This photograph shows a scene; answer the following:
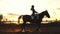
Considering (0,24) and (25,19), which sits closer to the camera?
(25,19)

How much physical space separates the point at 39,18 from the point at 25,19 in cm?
97

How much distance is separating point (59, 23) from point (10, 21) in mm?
9030

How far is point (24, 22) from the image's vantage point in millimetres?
24297

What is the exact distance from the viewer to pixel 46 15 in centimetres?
2367

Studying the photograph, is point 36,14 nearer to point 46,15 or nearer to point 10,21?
point 46,15

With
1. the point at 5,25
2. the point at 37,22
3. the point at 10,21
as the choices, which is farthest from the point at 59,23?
the point at 37,22

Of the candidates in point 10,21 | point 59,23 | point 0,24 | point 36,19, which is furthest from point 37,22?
point 59,23

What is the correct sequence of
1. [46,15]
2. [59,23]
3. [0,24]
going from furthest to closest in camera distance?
[59,23] < [0,24] < [46,15]

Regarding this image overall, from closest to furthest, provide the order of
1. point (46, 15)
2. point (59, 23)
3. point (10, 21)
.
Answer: point (46, 15) → point (10, 21) → point (59, 23)

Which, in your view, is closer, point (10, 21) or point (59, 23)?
point (10, 21)

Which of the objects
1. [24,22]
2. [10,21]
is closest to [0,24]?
[10,21]

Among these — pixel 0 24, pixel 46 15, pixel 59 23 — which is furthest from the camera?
pixel 59 23

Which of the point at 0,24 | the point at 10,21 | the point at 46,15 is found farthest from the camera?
the point at 0,24

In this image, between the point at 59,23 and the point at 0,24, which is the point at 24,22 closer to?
the point at 0,24
